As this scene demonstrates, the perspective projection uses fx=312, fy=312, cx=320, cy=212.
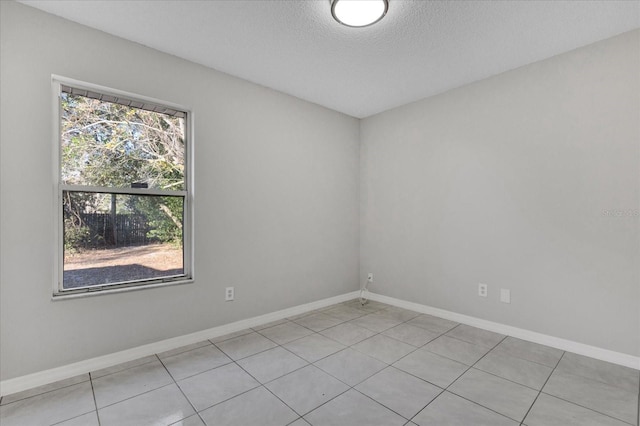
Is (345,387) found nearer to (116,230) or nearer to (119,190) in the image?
(116,230)

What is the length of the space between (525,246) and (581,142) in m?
0.95

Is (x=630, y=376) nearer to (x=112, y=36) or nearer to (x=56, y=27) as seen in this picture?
(x=112, y=36)

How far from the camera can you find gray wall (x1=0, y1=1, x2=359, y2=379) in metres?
2.00

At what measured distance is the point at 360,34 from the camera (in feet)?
7.75

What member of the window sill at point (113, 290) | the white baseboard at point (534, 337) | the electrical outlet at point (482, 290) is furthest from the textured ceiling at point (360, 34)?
the white baseboard at point (534, 337)

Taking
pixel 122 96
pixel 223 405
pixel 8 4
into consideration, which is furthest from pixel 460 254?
pixel 8 4

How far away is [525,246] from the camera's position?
9.17 feet

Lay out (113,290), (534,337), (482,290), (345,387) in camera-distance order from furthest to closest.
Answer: (482,290) → (534,337) → (113,290) → (345,387)

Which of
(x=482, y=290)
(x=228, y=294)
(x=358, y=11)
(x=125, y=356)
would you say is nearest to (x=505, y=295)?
(x=482, y=290)

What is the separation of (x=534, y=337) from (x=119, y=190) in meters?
3.66

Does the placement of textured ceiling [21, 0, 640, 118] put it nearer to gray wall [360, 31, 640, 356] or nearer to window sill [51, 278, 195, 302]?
gray wall [360, 31, 640, 356]

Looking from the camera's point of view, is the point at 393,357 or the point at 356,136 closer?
the point at 393,357

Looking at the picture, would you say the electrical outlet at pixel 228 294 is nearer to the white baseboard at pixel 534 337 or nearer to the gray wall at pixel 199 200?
the gray wall at pixel 199 200

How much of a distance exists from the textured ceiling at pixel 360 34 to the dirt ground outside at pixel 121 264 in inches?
65.0
